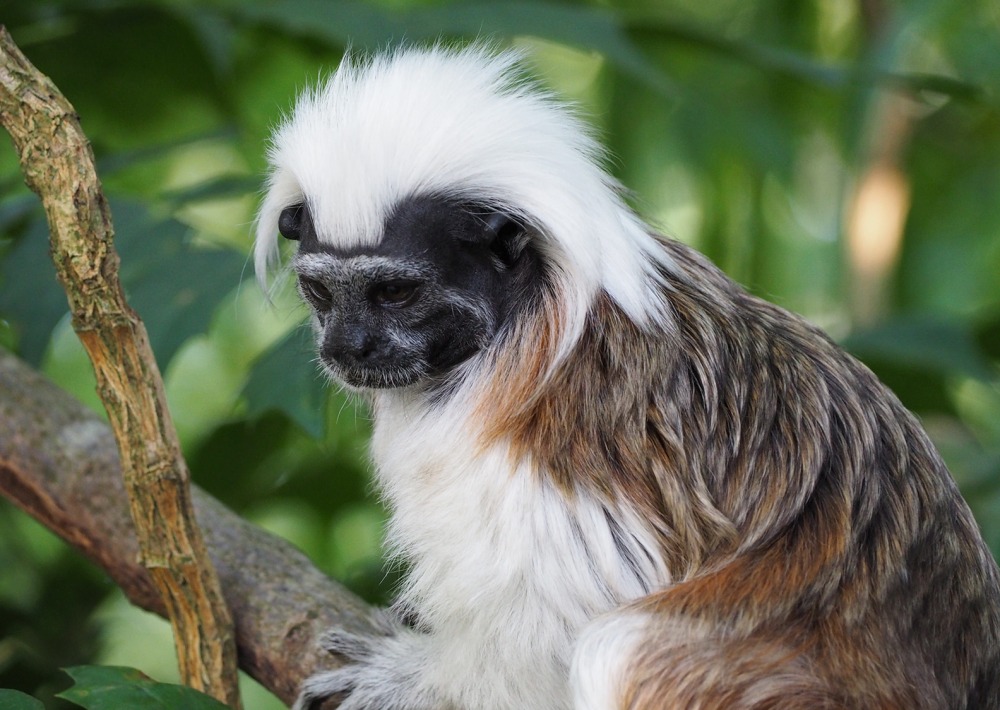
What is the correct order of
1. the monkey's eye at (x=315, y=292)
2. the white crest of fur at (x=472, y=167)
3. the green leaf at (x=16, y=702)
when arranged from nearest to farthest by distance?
1. the green leaf at (x=16, y=702)
2. the white crest of fur at (x=472, y=167)
3. the monkey's eye at (x=315, y=292)

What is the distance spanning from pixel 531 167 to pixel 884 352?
1.79m

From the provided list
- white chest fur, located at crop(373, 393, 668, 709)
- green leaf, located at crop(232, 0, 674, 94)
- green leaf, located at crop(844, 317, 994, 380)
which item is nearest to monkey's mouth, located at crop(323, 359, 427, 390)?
white chest fur, located at crop(373, 393, 668, 709)

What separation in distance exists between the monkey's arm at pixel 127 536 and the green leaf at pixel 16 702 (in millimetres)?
931

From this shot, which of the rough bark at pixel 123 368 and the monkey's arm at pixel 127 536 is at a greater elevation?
the rough bark at pixel 123 368

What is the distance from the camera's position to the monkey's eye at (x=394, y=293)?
2.51 metres

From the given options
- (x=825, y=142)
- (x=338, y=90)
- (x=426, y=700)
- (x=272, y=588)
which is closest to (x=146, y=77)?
(x=338, y=90)

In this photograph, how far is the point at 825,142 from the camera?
22.3 ft

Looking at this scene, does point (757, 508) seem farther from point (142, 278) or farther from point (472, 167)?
point (142, 278)

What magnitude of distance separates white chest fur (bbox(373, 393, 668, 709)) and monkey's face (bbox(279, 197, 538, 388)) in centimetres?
16

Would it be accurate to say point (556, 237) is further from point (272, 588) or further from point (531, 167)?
point (272, 588)

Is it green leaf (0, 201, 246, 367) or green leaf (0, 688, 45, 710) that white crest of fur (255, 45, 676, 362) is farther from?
green leaf (0, 688, 45, 710)

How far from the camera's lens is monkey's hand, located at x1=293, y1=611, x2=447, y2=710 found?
8.95 feet

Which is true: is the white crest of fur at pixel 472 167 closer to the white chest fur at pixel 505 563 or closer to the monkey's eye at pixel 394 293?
the monkey's eye at pixel 394 293

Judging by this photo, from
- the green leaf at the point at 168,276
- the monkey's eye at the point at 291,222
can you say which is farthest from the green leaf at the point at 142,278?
the monkey's eye at the point at 291,222
